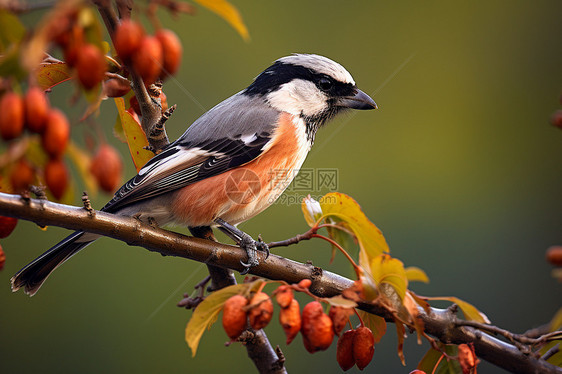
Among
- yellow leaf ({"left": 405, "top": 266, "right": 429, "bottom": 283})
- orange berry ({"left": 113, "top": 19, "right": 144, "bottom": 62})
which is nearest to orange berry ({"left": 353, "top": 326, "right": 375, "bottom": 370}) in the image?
yellow leaf ({"left": 405, "top": 266, "right": 429, "bottom": 283})

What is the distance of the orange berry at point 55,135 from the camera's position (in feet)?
2.79

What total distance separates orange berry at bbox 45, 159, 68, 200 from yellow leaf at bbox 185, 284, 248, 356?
53 centimetres

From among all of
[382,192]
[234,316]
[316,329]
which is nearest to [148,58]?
[234,316]

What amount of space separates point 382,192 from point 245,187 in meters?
1.96

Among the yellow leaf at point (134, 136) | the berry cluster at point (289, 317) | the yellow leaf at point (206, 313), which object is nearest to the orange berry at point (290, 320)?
the berry cluster at point (289, 317)

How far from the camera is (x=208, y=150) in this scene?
2.38 metres

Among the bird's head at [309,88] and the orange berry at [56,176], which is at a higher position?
the bird's head at [309,88]

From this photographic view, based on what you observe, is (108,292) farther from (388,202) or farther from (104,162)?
(104,162)

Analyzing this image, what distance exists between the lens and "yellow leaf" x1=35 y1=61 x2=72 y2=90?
1671 millimetres

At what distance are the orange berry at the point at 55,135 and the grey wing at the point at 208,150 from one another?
1149mm

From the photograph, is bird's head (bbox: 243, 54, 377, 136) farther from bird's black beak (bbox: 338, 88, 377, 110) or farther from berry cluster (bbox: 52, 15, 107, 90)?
berry cluster (bbox: 52, 15, 107, 90)

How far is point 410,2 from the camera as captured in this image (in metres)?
4.83

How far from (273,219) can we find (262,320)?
8.79ft

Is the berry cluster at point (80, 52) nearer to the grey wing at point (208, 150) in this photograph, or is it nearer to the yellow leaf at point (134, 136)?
the yellow leaf at point (134, 136)
